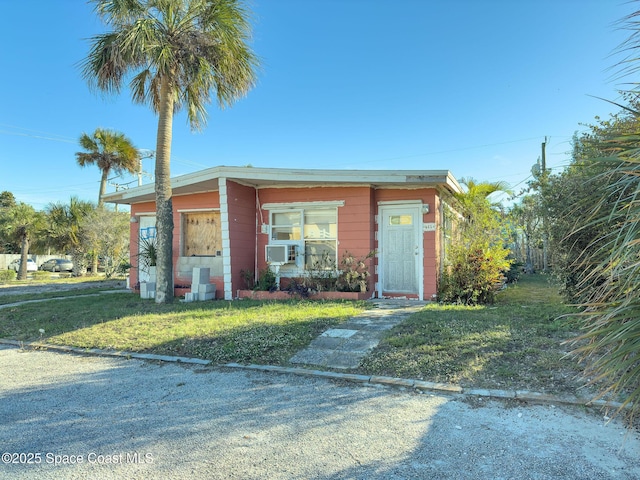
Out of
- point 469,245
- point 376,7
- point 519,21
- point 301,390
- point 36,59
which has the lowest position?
point 301,390

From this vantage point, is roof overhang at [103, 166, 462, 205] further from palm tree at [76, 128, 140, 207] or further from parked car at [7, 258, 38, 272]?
parked car at [7, 258, 38, 272]

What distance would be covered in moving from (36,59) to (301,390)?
17.1 meters

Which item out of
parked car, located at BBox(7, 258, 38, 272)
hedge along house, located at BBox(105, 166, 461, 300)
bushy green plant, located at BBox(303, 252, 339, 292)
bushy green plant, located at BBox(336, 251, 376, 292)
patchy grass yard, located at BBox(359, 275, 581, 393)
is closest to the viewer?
patchy grass yard, located at BBox(359, 275, 581, 393)

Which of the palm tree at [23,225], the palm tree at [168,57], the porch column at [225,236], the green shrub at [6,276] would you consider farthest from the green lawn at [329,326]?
the palm tree at [23,225]

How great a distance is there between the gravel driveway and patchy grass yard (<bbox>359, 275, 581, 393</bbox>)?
0.45 metres

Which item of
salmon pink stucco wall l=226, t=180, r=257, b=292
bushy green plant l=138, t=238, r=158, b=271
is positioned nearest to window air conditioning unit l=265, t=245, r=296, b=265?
salmon pink stucco wall l=226, t=180, r=257, b=292

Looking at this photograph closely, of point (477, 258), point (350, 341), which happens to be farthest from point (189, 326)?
point (477, 258)

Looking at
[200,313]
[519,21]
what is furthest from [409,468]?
[519,21]

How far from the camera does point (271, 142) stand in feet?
67.2

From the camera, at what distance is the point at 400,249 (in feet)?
30.6

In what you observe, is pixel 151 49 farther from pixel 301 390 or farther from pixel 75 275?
pixel 75 275

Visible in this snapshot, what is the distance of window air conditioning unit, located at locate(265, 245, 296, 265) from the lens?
976 cm

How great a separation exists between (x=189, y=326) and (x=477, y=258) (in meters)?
6.13

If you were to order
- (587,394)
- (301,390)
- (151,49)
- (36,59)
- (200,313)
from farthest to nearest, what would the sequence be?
(36,59) < (151,49) < (200,313) < (301,390) < (587,394)
